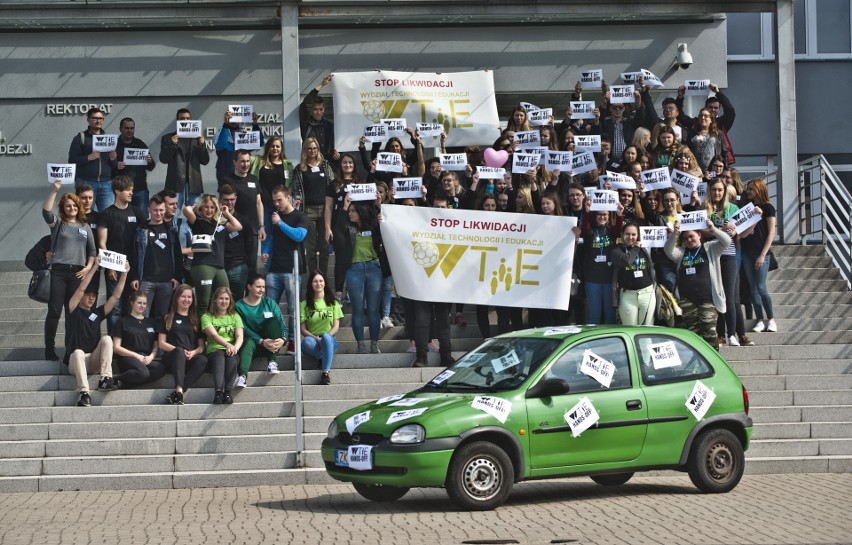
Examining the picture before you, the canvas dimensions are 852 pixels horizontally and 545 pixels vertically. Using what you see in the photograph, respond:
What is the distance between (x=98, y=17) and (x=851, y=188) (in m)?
16.7

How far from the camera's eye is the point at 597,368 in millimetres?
12281

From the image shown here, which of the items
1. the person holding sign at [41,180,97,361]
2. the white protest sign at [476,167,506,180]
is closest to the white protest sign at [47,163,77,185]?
the person holding sign at [41,180,97,361]

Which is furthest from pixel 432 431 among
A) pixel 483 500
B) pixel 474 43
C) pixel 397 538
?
pixel 474 43

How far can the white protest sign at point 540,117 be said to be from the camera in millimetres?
19297

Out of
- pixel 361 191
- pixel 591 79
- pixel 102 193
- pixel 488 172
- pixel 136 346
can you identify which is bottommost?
pixel 136 346

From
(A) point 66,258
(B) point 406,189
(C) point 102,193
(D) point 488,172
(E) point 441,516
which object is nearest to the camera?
(E) point 441,516

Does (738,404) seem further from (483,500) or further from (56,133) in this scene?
(56,133)

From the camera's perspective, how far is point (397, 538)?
10.0 metres

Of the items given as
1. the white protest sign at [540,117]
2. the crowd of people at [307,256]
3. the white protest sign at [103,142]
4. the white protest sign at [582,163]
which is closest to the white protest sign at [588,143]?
the crowd of people at [307,256]

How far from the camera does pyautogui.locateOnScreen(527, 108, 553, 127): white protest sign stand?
19.3 metres

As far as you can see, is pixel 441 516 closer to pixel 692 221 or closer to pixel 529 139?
pixel 692 221

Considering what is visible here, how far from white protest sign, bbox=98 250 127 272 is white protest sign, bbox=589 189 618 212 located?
19.2 feet

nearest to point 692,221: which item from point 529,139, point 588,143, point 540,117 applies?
point 588,143

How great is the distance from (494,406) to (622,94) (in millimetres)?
8831
